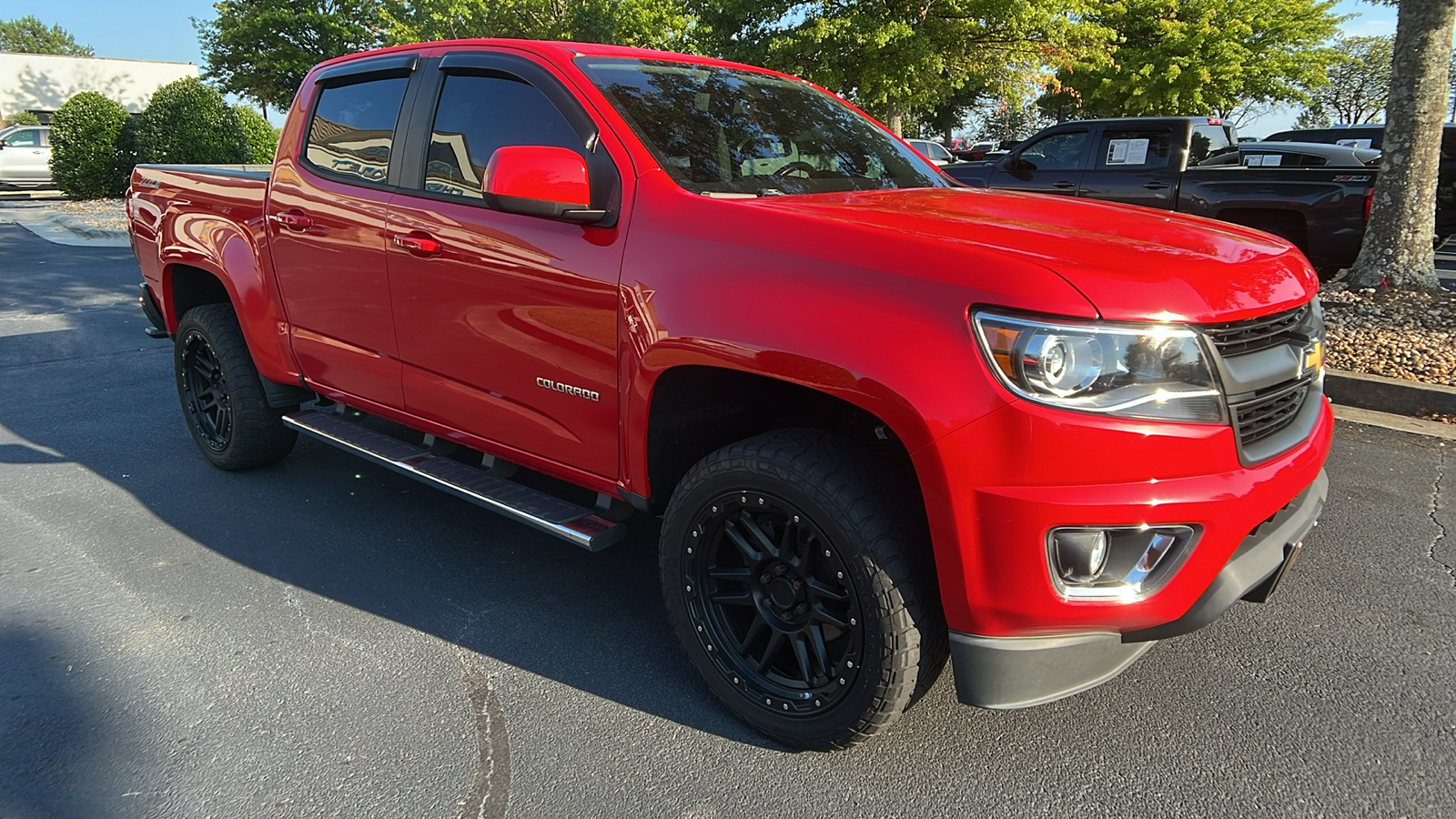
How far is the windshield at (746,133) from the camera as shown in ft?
9.22

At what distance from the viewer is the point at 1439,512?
3.91 meters

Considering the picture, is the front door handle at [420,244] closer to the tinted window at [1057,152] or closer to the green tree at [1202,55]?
the tinted window at [1057,152]

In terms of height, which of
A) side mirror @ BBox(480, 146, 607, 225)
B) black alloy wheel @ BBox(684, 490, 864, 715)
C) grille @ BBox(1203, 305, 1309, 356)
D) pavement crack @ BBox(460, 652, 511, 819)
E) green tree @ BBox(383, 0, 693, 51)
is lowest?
pavement crack @ BBox(460, 652, 511, 819)

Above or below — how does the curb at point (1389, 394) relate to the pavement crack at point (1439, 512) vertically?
above

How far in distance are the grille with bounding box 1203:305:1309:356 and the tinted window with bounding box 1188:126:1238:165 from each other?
8.47 metres

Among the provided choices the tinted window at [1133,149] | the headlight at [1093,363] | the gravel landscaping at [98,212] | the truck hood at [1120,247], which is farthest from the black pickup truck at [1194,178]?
the gravel landscaping at [98,212]

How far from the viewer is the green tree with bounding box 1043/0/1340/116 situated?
2775 centimetres

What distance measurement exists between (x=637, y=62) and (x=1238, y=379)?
2173mm

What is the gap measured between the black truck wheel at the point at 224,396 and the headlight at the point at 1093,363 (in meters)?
3.60

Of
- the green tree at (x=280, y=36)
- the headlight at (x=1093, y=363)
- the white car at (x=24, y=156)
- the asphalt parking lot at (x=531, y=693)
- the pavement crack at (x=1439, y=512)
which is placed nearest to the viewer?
the headlight at (x=1093, y=363)

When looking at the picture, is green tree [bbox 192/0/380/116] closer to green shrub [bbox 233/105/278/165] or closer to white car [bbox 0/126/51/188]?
white car [bbox 0/126/51/188]

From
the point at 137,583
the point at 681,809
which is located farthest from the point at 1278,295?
the point at 137,583

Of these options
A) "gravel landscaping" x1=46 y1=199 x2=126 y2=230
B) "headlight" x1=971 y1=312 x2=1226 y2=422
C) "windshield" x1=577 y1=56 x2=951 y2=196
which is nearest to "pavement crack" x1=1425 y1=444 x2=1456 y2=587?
"headlight" x1=971 y1=312 x2=1226 y2=422

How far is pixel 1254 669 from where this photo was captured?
2807mm
